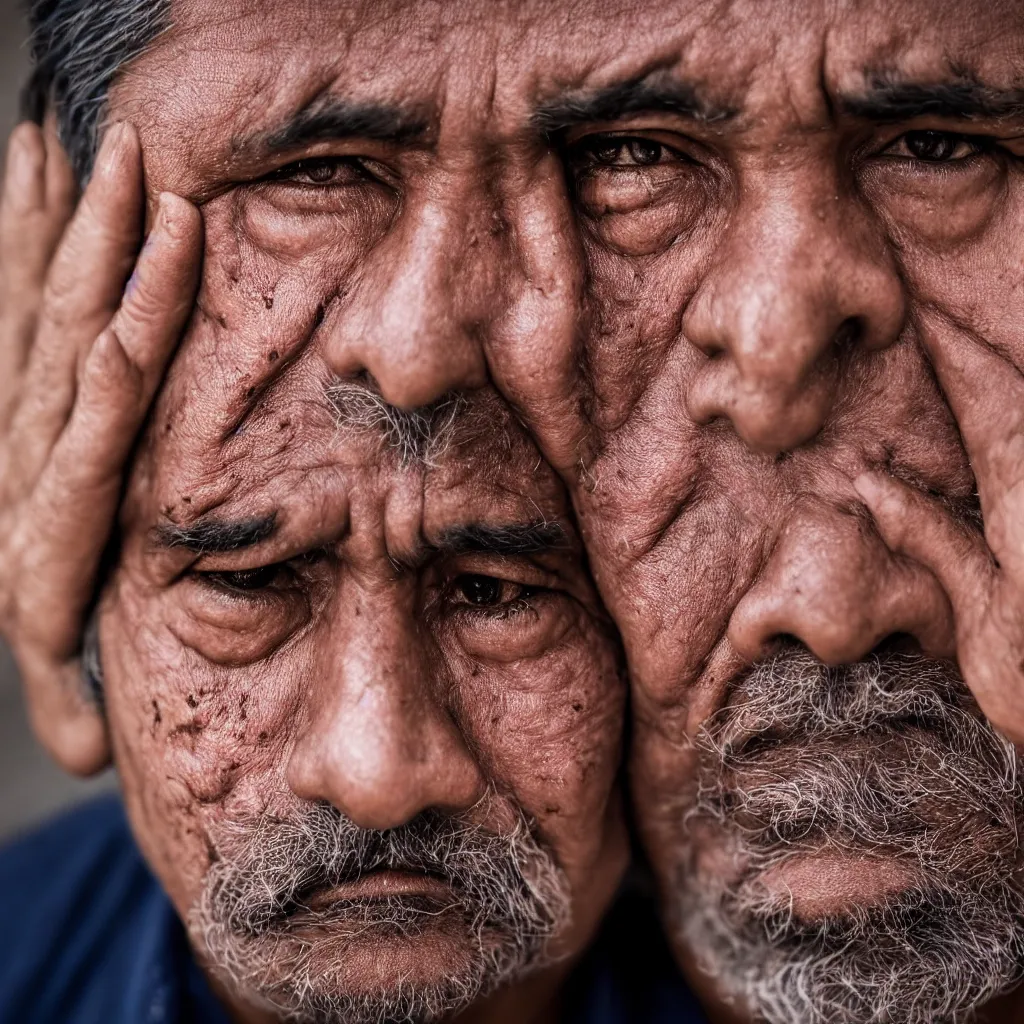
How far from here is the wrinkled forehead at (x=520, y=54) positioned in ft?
4.54

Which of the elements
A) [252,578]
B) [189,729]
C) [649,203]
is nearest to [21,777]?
[189,729]

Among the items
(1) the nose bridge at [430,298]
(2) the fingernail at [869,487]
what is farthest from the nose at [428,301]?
(2) the fingernail at [869,487]

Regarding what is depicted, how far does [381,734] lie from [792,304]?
2.16 feet

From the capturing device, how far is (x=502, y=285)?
1510mm

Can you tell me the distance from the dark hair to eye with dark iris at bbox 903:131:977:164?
33.7 inches

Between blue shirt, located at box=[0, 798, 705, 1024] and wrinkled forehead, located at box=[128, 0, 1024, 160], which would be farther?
blue shirt, located at box=[0, 798, 705, 1024]

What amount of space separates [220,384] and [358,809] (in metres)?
0.52

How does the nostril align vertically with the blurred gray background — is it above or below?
above

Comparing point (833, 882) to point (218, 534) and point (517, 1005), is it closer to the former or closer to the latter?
point (517, 1005)

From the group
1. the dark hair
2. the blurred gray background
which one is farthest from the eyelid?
the blurred gray background

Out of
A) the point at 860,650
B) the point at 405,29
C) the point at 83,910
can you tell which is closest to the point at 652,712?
the point at 860,650

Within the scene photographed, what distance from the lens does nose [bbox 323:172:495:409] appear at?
1453 mm

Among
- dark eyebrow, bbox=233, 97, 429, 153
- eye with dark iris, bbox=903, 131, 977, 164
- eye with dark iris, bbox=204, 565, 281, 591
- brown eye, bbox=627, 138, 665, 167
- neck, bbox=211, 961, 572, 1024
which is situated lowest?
neck, bbox=211, 961, 572, 1024

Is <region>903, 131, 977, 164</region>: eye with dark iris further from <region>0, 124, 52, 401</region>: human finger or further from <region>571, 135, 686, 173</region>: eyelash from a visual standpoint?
<region>0, 124, 52, 401</region>: human finger
